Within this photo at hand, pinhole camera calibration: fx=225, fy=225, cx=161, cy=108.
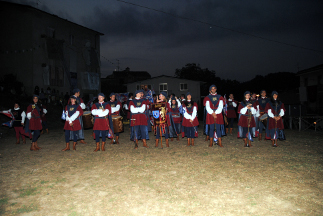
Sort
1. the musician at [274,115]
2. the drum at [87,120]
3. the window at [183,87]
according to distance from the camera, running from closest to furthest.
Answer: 1. the musician at [274,115]
2. the drum at [87,120]
3. the window at [183,87]

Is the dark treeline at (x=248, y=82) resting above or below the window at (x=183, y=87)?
above

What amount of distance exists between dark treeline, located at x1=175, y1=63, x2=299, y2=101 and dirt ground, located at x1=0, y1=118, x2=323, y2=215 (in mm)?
42273

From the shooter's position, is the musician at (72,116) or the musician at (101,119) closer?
the musician at (101,119)

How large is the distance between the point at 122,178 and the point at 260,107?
6995 mm

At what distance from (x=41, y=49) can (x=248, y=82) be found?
148 ft

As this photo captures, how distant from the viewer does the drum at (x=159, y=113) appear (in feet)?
25.5

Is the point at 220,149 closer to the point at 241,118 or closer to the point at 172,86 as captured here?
the point at 241,118

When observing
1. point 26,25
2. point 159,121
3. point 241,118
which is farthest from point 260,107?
point 26,25

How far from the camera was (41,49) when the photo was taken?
74.3 feet

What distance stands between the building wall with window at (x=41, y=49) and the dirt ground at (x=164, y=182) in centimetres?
1748

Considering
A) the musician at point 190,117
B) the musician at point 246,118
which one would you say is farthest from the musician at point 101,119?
the musician at point 246,118

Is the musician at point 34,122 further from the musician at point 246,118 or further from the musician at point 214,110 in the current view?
the musician at point 246,118

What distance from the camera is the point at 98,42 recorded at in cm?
3031

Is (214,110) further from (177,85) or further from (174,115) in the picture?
(177,85)
